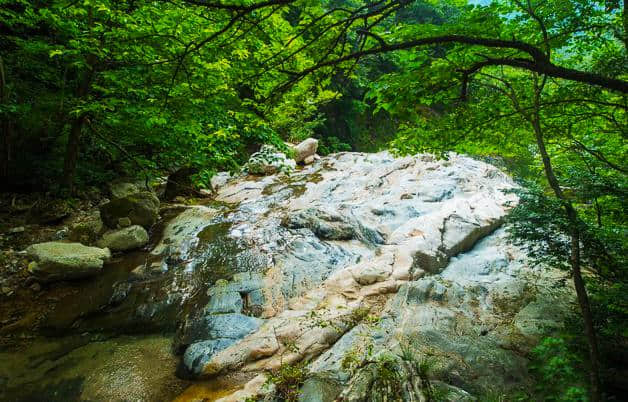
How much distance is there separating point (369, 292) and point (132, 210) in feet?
21.4

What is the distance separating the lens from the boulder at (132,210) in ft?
24.8

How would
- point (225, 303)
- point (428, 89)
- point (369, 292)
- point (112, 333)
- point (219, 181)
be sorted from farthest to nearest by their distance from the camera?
point (219, 181) → point (225, 303) → point (369, 292) → point (112, 333) → point (428, 89)

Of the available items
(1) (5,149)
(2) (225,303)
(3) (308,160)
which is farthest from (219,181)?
(2) (225,303)

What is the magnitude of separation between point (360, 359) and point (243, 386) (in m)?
1.46

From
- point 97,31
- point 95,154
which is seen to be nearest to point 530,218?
point 97,31

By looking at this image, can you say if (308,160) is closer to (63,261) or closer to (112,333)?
(63,261)

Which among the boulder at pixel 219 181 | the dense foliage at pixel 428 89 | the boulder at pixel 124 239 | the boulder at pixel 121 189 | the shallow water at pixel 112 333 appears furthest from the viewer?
the boulder at pixel 219 181

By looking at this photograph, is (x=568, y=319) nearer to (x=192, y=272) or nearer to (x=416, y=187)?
(x=416, y=187)

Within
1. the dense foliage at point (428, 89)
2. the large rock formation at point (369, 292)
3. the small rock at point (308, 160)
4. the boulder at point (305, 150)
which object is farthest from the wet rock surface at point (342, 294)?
the boulder at point (305, 150)

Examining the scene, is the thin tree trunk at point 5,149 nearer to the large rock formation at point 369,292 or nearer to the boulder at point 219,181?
the large rock formation at point 369,292

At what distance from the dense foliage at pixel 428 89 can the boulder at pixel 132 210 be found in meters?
1.63

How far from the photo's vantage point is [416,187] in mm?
9391

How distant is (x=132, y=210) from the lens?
776 cm

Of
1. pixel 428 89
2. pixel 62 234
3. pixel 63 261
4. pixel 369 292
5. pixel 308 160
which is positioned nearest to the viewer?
pixel 428 89
